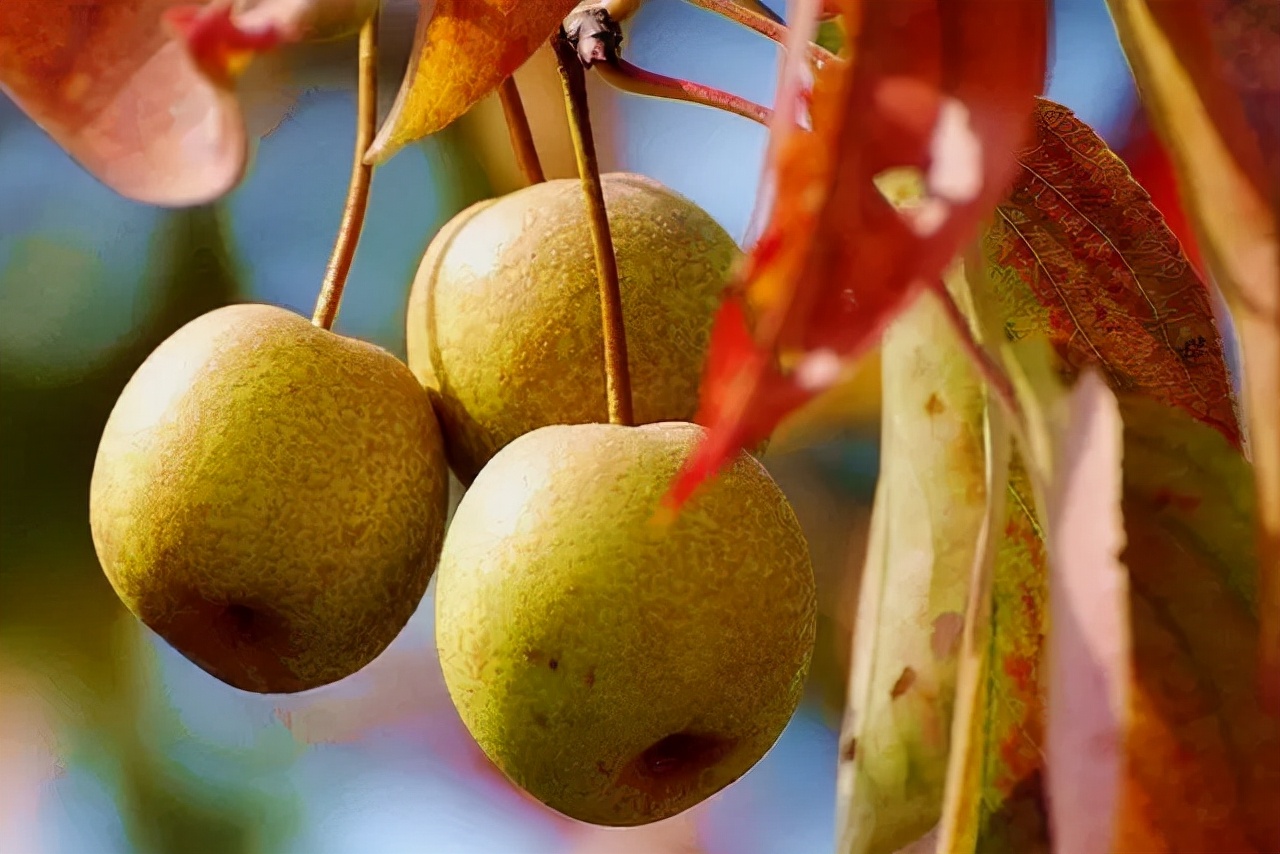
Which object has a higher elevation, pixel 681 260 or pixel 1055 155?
pixel 681 260

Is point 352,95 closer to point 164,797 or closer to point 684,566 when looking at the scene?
point 164,797

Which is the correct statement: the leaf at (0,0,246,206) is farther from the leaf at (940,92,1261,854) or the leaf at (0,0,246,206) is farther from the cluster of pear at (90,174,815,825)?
the leaf at (940,92,1261,854)

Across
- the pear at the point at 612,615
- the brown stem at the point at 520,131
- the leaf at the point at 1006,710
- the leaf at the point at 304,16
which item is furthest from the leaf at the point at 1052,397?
the brown stem at the point at 520,131

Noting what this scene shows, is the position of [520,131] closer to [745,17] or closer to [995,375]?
[745,17]

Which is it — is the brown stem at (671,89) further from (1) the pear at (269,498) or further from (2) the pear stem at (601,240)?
(1) the pear at (269,498)

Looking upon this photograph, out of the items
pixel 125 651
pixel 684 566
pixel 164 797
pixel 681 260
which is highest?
→ pixel 125 651

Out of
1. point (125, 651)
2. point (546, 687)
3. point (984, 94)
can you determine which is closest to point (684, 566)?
point (546, 687)

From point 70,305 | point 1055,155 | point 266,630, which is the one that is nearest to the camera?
point 1055,155
